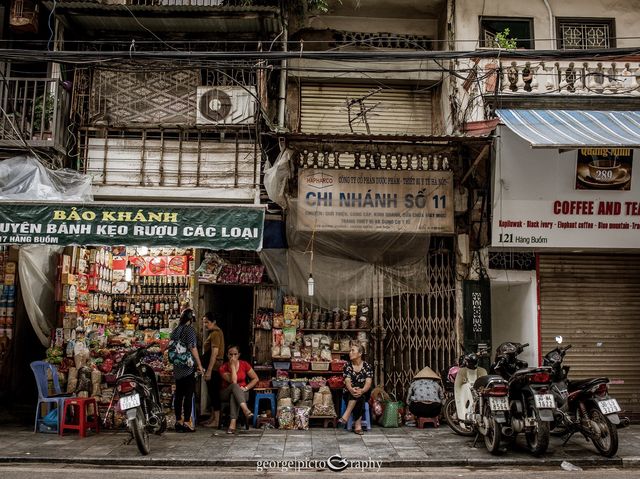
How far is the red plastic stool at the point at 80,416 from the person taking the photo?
873 centimetres

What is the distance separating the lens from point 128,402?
7.57m

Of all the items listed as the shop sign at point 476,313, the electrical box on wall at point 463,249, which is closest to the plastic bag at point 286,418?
the shop sign at point 476,313

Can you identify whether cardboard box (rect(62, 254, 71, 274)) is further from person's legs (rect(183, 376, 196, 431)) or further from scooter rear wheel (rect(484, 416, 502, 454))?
scooter rear wheel (rect(484, 416, 502, 454))

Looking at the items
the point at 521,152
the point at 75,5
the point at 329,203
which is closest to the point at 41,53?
the point at 75,5

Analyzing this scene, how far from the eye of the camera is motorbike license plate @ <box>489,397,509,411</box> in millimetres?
7523

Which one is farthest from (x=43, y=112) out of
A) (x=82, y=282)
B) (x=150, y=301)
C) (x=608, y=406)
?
(x=608, y=406)

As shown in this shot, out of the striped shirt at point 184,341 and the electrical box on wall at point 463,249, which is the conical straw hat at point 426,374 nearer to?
the electrical box on wall at point 463,249

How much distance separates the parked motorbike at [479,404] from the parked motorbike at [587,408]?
754mm

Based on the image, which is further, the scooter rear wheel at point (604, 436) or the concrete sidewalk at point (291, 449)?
the concrete sidewalk at point (291, 449)

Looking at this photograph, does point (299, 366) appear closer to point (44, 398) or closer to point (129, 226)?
point (129, 226)

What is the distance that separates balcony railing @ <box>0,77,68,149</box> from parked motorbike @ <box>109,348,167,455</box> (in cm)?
447

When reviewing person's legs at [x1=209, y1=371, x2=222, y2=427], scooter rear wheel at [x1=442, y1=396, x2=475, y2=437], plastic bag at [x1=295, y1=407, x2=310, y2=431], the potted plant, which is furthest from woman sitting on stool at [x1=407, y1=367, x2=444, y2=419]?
the potted plant

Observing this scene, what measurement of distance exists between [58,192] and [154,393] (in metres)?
3.91

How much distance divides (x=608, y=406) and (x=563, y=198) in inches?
157
